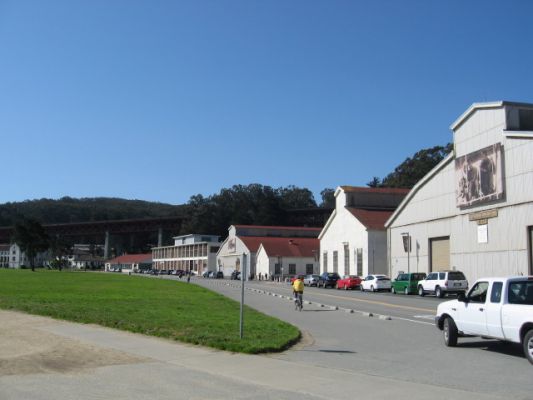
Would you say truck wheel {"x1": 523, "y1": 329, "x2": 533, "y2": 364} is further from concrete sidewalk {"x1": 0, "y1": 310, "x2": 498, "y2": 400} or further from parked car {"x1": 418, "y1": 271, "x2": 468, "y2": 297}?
parked car {"x1": 418, "y1": 271, "x2": 468, "y2": 297}

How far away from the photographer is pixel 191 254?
142625 millimetres

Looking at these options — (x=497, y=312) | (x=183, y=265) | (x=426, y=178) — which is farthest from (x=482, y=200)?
(x=183, y=265)

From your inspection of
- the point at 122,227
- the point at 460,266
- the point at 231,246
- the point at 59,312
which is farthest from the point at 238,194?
the point at 59,312

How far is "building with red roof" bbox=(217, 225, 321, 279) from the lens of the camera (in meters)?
98.3

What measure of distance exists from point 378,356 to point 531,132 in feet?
103

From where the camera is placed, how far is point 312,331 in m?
18.9

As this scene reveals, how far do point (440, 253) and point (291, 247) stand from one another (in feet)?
168

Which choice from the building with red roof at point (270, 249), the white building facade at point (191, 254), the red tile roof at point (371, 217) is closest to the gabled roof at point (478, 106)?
the red tile roof at point (371, 217)

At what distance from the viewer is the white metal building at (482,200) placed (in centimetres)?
4091

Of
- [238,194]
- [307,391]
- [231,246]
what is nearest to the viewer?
[307,391]

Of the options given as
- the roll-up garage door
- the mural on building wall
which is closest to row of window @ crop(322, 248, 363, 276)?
the roll-up garage door

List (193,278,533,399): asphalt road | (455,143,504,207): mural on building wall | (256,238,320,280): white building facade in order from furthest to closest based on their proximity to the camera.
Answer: (256,238,320,280): white building facade < (455,143,504,207): mural on building wall < (193,278,533,399): asphalt road

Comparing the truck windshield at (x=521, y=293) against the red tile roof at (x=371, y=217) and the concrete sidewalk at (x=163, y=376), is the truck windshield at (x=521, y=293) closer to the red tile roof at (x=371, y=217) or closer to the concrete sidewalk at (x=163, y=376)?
the concrete sidewalk at (x=163, y=376)

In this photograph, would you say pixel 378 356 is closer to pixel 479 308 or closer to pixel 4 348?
pixel 479 308
